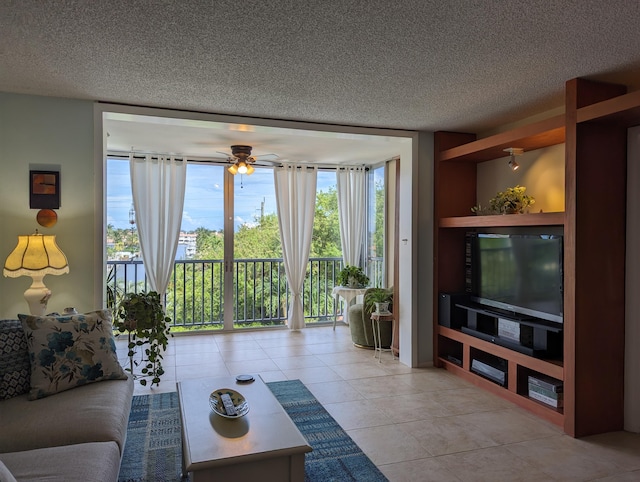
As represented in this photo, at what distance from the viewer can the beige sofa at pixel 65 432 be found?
5.49 ft

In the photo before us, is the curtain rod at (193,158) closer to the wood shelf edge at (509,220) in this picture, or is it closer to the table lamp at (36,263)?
the wood shelf edge at (509,220)

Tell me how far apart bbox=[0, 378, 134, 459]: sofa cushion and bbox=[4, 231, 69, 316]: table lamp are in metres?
0.88

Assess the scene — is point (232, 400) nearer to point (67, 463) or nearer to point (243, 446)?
point (243, 446)

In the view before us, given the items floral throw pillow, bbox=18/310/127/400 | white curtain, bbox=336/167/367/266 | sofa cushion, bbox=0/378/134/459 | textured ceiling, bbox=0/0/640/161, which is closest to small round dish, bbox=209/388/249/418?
sofa cushion, bbox=0/378/134/459

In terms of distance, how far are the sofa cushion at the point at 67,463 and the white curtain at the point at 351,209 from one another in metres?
4.85

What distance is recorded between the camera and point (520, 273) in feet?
11.9

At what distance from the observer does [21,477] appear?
160cm

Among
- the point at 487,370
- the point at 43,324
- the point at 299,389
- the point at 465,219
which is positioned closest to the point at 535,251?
the point at 465,219

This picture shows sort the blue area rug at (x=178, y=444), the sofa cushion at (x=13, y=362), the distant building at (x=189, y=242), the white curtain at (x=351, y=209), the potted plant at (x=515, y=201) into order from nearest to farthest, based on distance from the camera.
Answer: the sofa cushion at (x=13, y=362)
the blue area rug at (x=178, y=444)
the potted plant at (x=515, y=201)
the distant building at (x=189, y=242)
the white curtain at (x=351, y=209)

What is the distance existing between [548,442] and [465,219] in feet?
6.16

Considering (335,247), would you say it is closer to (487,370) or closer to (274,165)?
A: (274,165)

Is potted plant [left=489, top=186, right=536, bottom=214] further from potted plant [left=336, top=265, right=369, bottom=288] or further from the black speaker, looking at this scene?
potted plant [left=336, top=265, right=369, bottom=288]

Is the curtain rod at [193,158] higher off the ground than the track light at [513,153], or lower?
higher

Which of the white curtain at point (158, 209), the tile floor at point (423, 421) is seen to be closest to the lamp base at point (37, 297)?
the tile floor at point (423, 421)
